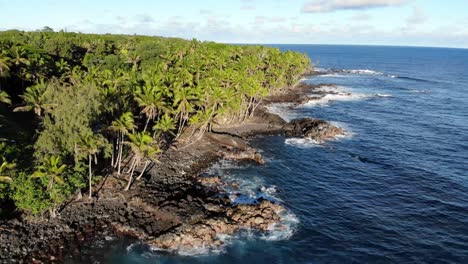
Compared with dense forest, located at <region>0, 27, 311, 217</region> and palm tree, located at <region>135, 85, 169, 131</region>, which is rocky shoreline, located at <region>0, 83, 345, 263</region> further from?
palm tree, located at <region>135, 85, 169, 131</region>

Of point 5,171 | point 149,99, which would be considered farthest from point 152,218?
point 149,99

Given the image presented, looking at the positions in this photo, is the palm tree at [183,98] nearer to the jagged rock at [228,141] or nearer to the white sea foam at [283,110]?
the jagged rock at [228,141]

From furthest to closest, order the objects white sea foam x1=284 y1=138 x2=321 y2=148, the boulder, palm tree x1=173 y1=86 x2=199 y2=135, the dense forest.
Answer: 1. white sea foam x1=284 y1=138 x2=321 y2=148
2. the boulder
3. palm tree x1=173 y1=86 x2=199 y2=135
4. the dense forest

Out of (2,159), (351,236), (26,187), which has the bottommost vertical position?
(351,236)

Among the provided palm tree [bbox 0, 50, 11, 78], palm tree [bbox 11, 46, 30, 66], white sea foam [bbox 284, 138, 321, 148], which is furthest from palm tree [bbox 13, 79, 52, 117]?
white sea foam [bbox 284, 138, 321, 148]

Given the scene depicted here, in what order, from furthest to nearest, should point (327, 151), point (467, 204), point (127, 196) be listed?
point (327, 151)
point (467, 204)
point (127, 196)

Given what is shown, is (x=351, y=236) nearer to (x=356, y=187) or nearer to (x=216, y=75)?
(x=356, y=187)

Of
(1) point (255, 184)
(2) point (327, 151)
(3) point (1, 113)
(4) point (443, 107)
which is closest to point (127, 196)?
(1) point (255, 184)
